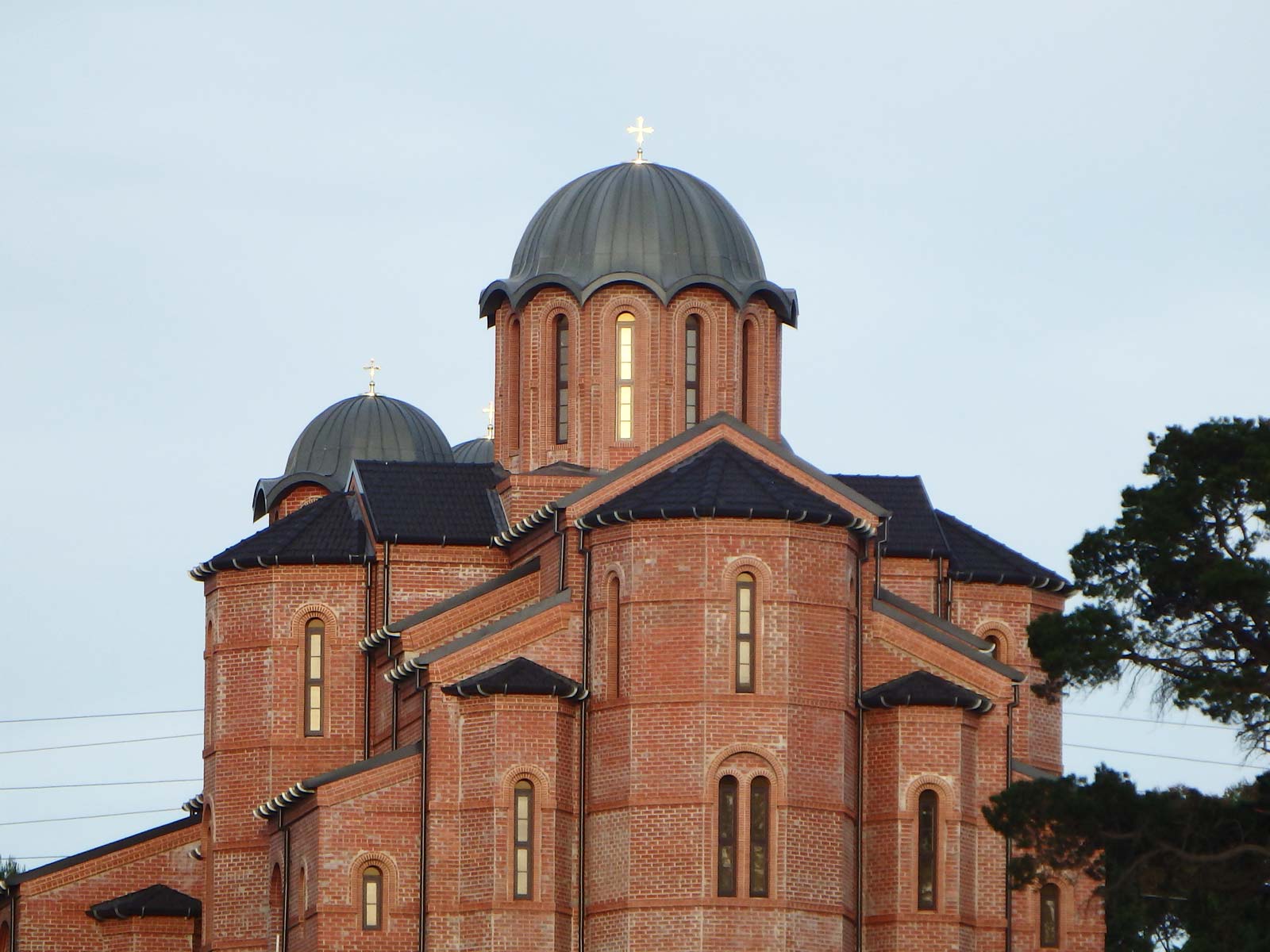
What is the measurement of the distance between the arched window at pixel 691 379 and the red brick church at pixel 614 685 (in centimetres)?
5

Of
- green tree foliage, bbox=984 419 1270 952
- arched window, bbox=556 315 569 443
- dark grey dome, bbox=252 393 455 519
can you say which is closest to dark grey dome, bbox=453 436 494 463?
dark grey dome, bbox=252 393 455 519

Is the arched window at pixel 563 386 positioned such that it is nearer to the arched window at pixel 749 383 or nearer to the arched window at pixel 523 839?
the arched window at pixel 749 383

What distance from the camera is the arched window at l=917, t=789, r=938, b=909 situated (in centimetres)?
4878

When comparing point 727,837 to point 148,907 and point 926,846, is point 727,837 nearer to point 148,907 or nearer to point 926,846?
point 926,846

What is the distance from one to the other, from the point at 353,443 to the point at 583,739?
19002mm

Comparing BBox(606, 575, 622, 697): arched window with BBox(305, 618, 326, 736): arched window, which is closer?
BBox(606, 575, 622, 697): arched window

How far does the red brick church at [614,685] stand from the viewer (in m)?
48.0

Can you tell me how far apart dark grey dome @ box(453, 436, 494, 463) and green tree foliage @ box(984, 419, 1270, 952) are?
102ft

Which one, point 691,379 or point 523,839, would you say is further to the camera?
point 691,379

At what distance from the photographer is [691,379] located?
55.2 m

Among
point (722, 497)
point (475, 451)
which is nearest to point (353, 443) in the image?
point (475, 451)

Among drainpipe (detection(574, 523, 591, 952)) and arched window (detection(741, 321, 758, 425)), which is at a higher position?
arched window (detection(741, 321, 758, 425))

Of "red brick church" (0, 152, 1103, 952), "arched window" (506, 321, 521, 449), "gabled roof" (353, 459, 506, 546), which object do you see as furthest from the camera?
"arched window" (506, 321, 521, 449)

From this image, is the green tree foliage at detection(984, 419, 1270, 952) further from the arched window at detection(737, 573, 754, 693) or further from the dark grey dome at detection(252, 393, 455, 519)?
the dark grey dome at detection(252, 393, 455, 519)
